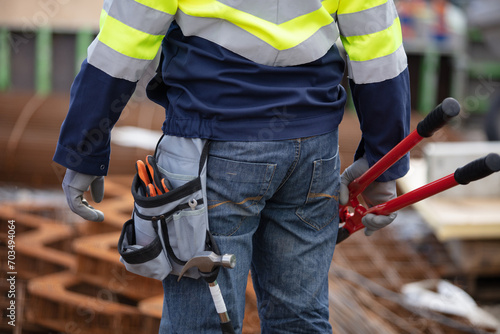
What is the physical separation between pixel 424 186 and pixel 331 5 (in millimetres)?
528

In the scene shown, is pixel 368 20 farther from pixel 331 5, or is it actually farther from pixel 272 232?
pixel 272 232

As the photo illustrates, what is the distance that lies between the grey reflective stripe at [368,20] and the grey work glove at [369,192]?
1.38ft

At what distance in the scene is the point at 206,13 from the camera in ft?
4.63

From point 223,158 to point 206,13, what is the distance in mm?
355

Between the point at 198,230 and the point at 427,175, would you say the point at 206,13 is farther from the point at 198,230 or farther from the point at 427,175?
the point at 427,175

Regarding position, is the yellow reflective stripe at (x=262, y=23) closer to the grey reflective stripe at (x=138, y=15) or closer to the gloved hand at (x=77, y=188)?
the grey reflective stripe at (x=138, y=15)

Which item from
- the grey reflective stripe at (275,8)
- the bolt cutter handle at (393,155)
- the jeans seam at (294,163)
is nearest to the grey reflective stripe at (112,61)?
the grey reflective stripe at (275,8)

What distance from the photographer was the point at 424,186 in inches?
60.1

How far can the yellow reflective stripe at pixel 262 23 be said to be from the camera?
142 cm

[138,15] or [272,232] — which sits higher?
[138,15]

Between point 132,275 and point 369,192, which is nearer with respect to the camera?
point 369,192

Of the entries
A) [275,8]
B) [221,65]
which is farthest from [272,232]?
[275,8]

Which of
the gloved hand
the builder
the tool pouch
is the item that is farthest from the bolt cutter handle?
the gloved hand

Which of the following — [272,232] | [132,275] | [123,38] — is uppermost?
[123,38]
